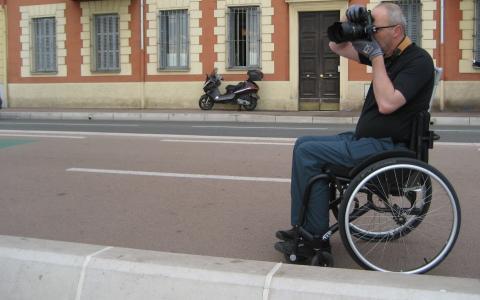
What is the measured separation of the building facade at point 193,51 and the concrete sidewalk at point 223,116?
1086 mm

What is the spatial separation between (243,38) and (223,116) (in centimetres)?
352

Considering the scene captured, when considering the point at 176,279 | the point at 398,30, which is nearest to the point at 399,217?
the point at 398,30

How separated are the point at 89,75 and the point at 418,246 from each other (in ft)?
63.5

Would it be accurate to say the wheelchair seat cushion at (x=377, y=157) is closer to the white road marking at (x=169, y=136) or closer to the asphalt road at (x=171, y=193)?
the asphalt road at (x=171, y=193)

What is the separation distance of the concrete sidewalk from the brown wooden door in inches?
34.9

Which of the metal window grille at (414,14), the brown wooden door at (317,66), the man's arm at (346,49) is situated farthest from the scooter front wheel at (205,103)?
the man's arm at (346,49)

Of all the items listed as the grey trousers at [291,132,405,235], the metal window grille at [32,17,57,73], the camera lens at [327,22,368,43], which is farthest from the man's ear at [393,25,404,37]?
the metal window grille at [32,17,57,73]

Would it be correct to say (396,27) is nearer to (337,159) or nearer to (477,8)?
(337,159)

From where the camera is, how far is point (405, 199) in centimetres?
402

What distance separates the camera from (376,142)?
3.97 metres

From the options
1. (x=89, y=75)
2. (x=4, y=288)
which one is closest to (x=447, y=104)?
(x=89, y=75)

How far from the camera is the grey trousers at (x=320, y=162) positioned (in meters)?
3.90

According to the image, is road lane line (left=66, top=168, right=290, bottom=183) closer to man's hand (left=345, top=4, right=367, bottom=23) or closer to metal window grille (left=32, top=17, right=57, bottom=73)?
man's hand (left=345, top=4, right=367, bottom=23)

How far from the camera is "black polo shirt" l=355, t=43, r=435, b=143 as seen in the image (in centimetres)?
387
